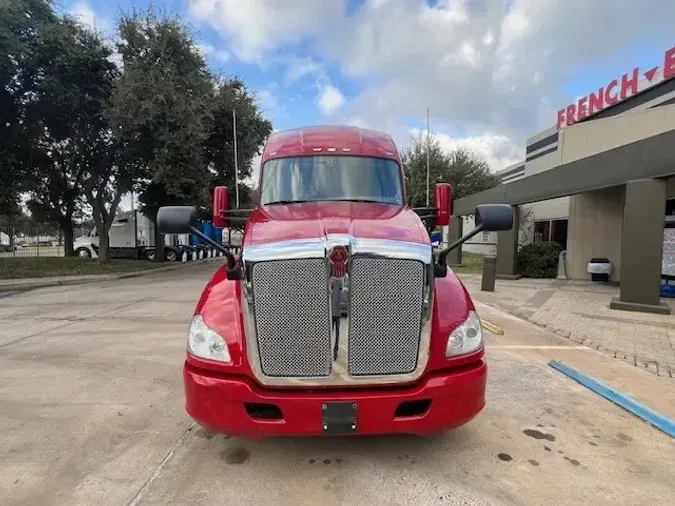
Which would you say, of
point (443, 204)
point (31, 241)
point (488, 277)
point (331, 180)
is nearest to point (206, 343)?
point (331, 180)

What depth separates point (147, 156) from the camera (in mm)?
18750

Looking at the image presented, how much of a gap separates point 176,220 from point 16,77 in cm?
1732

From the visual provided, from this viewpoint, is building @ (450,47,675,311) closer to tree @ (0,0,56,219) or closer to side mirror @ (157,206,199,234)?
side mirror @ (157,206,199,234)

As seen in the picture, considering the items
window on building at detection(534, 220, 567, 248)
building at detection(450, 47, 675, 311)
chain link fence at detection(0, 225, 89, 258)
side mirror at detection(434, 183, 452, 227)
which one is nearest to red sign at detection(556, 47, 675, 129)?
building at detection(450, 47, 675, 311)

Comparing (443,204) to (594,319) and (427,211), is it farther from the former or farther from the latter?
(594,319)

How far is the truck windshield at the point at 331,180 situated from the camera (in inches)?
173

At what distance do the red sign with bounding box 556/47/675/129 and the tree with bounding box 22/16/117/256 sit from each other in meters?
25.9

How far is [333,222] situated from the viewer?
322 centimetres

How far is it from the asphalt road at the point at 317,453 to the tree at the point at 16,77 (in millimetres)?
13867

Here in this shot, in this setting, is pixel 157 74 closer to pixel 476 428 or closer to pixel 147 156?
pixel 147 156

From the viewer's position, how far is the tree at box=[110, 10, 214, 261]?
1612cm

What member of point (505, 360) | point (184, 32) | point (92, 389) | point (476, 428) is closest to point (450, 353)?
point (476, 428)

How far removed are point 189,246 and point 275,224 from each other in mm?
27400

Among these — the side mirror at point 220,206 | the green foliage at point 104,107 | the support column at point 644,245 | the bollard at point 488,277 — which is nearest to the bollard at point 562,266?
the bollard at point 488,277
